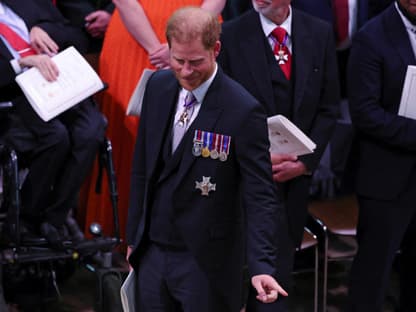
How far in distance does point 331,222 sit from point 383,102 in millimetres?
837

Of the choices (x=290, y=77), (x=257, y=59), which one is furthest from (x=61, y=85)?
(x=290, y=77)

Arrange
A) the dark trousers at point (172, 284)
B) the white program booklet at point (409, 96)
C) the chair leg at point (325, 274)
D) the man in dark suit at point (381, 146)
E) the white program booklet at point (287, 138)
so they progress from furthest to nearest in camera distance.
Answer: the chair leg at point (325, 274)
the man in dark suit at point (381, 146)
the white program booklet at point (409, 96)
the white program booklet at point (287, 138)
the dark trousers at point (172, 284)

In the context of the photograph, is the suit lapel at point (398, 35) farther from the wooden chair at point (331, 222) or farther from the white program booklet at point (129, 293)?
the white program booklet at point (129, 293)

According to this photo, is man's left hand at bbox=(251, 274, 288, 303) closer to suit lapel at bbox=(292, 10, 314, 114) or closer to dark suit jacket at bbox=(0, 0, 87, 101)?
suit lapel at bbox=(292, 10, 314, 114)

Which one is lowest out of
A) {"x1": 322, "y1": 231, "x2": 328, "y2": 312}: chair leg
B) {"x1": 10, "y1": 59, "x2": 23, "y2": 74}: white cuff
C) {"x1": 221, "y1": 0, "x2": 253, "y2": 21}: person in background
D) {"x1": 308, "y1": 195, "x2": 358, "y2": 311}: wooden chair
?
{"x1": 322, "y1": 231, "x2": 328, "y2": 312}: chair leg

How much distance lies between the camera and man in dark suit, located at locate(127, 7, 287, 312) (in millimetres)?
3273

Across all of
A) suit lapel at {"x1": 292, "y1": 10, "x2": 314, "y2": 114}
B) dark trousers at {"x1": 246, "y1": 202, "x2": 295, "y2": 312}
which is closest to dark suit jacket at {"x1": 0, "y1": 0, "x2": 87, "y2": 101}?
suit lapel at {"x1": 292, "y1": 10, "x2": 314, "y2": 114}

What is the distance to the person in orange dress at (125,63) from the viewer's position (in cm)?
486

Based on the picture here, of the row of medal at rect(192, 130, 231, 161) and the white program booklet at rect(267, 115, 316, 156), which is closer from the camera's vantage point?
the row of medal at rect(192, 130, 231, 161)

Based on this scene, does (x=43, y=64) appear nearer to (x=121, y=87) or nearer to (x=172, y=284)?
(x=121, y=87)

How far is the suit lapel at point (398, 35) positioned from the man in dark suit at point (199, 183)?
1445mm

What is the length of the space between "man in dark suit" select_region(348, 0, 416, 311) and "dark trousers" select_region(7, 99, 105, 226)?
1267 mm

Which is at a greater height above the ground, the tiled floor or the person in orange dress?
the person in orange dress

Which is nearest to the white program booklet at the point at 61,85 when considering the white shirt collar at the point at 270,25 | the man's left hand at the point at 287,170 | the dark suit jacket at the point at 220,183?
the white shirt collar at the point at 270,25
